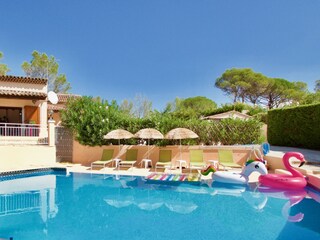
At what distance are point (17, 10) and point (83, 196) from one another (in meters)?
15.5

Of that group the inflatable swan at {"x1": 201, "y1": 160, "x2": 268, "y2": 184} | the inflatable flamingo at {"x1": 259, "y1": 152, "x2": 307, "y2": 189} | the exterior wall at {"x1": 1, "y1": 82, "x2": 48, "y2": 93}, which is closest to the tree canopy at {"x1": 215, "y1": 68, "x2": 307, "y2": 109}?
the exterior wall at {"x1": 1, "y1": 82, "x2": 48, "y2": 93}

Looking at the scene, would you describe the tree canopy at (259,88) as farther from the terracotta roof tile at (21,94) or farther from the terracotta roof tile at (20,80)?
the terracotta roof tile at (21,94)

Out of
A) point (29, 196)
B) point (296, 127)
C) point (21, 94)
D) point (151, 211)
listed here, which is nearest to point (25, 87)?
point (21, 94)

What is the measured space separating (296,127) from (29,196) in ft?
56.3

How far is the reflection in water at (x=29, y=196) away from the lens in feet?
26.0

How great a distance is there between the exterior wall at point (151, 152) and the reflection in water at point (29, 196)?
3.71 metres

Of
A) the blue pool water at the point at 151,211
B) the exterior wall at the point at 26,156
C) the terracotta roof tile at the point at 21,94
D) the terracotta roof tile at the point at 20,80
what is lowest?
the blue pool water at the point at 151,211

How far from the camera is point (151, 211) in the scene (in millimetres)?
7879

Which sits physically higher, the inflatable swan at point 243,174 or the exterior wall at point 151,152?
the exterior wall at point 151,152

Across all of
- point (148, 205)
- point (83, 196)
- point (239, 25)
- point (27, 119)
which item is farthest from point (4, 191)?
point (239, 25)

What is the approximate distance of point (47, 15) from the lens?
713 inches

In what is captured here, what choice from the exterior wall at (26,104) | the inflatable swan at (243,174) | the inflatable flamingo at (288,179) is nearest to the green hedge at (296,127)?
the inflatable flamingo at (288,179)

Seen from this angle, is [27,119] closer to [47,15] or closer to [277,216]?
[47,15]

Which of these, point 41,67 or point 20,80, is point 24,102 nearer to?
point 20,80
